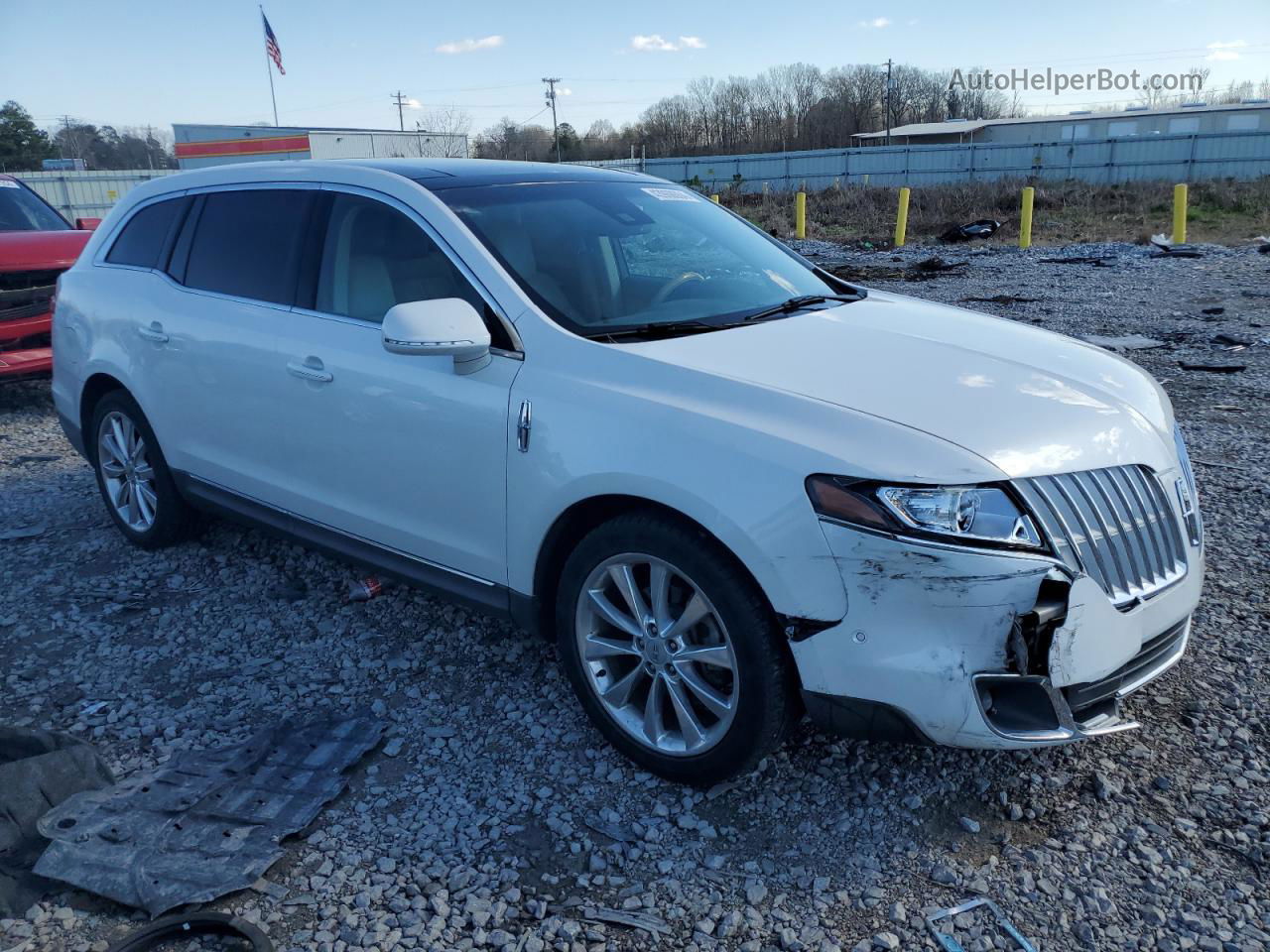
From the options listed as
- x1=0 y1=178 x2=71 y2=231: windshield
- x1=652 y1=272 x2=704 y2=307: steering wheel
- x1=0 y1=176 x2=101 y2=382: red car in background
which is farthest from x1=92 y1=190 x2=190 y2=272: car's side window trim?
x1=0 y1=178 x2=71 y2=231: windshield

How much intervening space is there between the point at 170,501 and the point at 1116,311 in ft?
35.3

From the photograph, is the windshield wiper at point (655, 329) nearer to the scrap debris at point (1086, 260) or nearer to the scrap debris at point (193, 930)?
the scrap debris at point (193, 930)

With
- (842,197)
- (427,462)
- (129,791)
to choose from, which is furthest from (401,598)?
(842,197)

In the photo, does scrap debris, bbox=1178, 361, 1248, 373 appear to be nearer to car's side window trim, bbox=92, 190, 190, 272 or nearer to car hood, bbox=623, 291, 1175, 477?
car hood, bbox=623, 291, 1175, 477

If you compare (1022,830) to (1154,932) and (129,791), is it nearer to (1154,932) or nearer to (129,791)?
(1154,932)

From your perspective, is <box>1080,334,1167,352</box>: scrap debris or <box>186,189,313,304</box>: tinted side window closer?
<box>186,189,313,304</box>: tinted side window

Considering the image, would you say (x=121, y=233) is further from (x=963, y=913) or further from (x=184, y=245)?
(x=963, y=913)

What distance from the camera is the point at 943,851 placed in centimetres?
275

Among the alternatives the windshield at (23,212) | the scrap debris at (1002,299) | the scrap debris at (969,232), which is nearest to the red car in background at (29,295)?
the windshield at (23,212)

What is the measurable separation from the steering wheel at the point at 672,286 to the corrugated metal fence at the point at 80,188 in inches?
1302

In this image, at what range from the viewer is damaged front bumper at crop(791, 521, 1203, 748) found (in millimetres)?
2436

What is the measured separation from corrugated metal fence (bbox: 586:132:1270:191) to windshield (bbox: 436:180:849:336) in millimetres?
28420

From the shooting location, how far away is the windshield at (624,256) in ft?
11.2

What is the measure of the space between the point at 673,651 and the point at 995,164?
32567 millimetres
